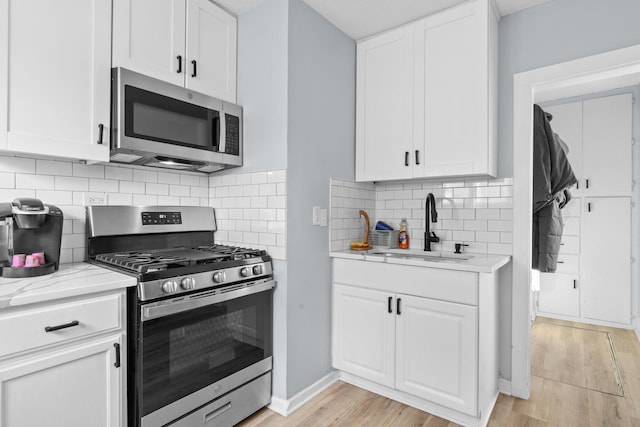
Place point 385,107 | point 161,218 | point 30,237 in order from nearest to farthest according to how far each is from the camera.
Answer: point 30,237 < point 161,218 < point 385,107

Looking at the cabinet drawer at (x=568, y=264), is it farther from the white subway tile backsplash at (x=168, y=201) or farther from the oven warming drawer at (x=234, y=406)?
the white subway tile backsplash at (x=168, y=201)

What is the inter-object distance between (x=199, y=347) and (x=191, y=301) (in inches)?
9.9

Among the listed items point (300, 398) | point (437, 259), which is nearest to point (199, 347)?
point (300, 398)

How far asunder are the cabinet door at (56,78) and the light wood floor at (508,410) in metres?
1.76

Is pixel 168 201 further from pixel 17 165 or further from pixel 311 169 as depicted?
pixel 311 169

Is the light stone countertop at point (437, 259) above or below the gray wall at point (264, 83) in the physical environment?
below

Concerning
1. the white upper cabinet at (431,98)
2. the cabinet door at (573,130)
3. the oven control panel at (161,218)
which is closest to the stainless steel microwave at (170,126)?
the oven control panel at (161,218)

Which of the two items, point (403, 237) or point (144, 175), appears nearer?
point (144, 175)

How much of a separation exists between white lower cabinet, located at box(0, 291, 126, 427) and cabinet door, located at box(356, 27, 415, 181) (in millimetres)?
1840

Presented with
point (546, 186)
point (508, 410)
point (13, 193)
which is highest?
point (546, 186)

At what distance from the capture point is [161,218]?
2252 millimetres

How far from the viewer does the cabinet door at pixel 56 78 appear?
59.0 inches

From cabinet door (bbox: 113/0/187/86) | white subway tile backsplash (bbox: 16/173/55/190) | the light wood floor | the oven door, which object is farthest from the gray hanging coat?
white subway tile backsplash (bbox: 16/173/55/190)

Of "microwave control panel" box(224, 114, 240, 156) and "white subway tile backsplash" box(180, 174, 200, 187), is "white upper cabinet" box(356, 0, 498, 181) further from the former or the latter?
"white subway tile backsplash" box(180, 174, 200, 187)
